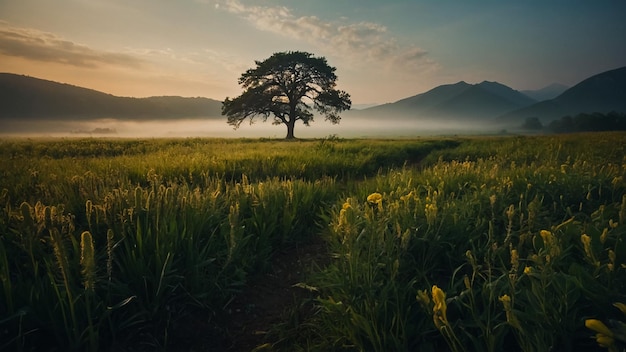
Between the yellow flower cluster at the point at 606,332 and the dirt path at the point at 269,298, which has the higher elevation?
the yellow flower cluster at the point at 606,332

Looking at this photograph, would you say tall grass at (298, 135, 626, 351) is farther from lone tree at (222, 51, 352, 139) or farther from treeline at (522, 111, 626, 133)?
treeline at (522, 111, 626, 133)

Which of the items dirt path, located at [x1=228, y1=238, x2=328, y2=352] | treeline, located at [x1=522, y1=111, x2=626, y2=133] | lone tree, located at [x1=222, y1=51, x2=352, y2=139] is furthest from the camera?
treeline, located at [x1=522, y1=111, x2=626, y2=133]

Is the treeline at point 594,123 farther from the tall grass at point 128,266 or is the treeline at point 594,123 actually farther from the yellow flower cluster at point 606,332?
the tall grass at point 128,266

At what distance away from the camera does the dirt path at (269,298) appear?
2732mm

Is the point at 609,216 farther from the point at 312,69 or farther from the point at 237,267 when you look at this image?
the point at 312,69

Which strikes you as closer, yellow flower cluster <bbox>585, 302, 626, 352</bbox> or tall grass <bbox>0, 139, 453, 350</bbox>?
yellow flower cluster <bbox>585, 302, 626, 352</bbox>

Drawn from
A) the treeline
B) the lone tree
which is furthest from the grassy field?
the treeline

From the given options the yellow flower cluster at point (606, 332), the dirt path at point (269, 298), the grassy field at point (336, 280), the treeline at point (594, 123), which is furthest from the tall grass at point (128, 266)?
the treeline at point (594, 123)

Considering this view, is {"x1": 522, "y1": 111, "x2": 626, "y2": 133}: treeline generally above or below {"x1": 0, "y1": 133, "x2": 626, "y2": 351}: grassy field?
above

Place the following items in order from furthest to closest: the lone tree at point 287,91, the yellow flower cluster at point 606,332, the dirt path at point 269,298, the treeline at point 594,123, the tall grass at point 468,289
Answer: the treeline at point 594,123 → the lone tree at point 287,91 → the dirt path at point 269,298 → the tall grass at point 468,289 → the yellow flower cluster at point 606,332

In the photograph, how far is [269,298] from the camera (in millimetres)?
3340

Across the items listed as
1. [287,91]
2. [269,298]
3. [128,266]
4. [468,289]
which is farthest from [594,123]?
[128,266]

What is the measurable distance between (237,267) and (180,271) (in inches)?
26.9

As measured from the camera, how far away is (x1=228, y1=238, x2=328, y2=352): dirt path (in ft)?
8.96
